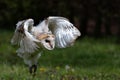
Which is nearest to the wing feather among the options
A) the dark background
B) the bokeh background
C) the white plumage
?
the white plumage

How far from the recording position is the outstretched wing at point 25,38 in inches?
274

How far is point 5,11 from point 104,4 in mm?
3479

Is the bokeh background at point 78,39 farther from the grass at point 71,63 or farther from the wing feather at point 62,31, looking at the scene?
the wing feather at point 62,31

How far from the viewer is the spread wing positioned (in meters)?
7.27

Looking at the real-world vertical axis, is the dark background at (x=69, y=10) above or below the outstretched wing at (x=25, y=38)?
below

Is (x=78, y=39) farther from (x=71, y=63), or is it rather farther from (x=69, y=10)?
(x=71, y=63)

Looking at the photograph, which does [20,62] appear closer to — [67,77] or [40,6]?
[67,77]

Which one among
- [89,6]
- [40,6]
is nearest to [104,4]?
[89,6]

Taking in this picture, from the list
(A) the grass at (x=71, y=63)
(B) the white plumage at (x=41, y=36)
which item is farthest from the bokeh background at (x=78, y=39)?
(B) the white plumage at (x=41, y=36)

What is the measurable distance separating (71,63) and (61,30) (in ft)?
14.1

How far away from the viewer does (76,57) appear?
12.7 meters

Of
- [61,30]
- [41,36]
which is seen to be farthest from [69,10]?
[41,36]

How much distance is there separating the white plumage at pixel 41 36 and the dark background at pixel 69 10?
921 centimetres

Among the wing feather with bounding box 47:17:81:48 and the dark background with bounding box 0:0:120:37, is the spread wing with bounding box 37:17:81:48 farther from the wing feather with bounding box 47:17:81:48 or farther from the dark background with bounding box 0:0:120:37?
the dark background with bounding box 0:0:120:37
